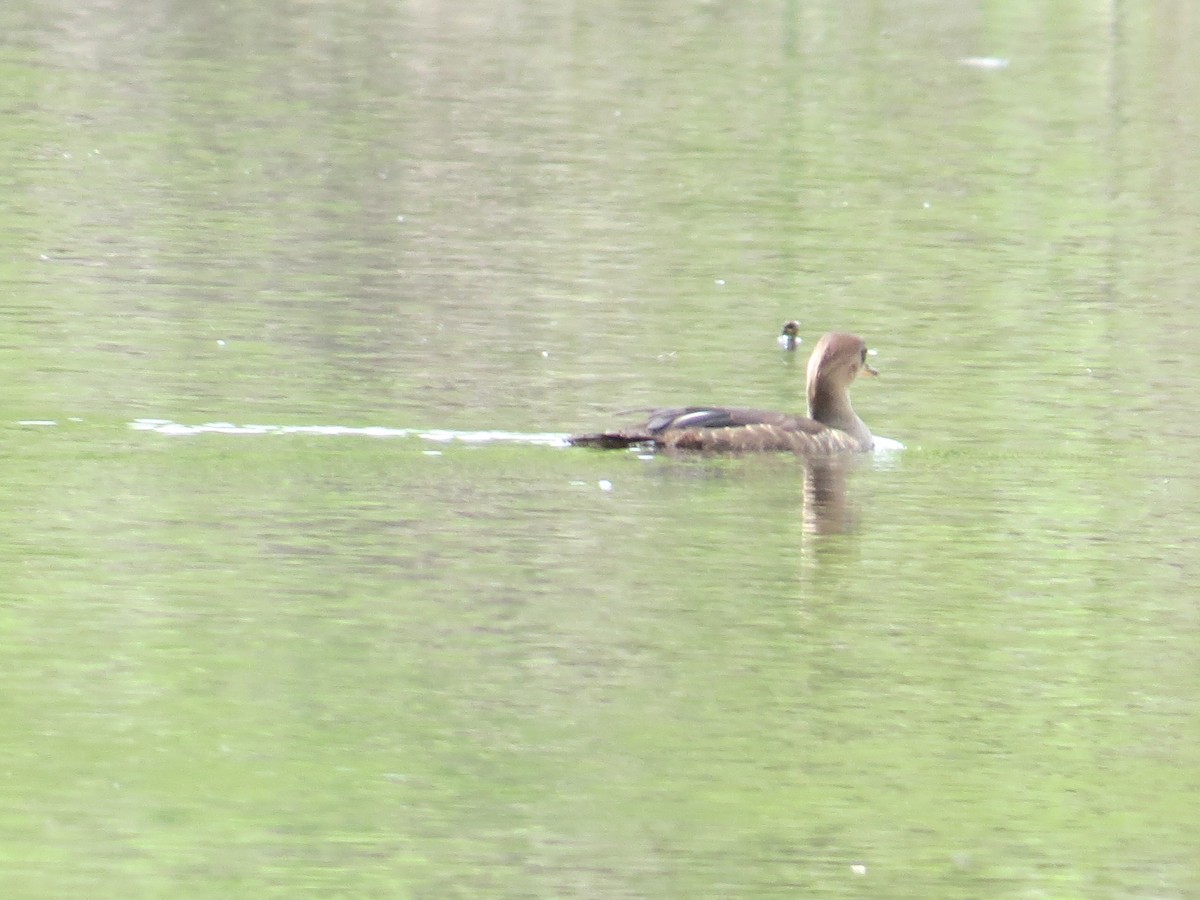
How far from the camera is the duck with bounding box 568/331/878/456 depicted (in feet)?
46.2

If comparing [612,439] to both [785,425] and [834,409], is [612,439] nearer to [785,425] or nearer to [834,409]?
[785,425]

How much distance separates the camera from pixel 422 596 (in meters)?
11.1

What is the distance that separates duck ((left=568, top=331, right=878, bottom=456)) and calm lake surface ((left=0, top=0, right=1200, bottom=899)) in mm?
159

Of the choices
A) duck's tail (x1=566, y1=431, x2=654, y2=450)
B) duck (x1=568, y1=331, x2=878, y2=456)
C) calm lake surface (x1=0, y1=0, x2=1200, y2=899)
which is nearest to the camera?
calm lake surface (x1=0, y1=0, x2=1200, y2=899)

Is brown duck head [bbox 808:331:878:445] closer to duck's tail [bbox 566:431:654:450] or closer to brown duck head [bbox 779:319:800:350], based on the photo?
duck's tail [bbox 566:431:654:450]

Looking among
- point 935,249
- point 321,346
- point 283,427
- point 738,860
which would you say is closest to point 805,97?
point 935,249

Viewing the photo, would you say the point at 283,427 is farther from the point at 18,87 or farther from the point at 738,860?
the point at 18,87

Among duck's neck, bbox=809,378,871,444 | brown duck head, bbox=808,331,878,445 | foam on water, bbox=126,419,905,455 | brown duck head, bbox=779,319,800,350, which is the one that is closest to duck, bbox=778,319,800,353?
brown duck head, bbox=779,319,800,350

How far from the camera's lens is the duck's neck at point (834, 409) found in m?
14.7

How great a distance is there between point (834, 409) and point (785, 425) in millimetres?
462

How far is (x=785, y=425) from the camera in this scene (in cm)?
1442

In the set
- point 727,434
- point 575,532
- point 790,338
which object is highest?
point 790,338

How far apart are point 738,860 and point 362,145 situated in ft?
66.6

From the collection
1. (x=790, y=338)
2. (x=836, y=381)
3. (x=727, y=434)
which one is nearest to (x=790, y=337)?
(x=790, y=338)
